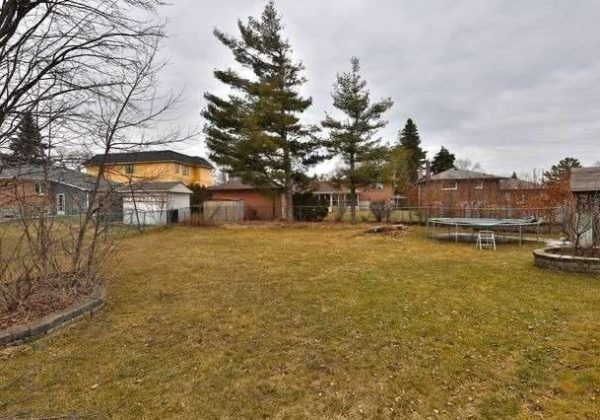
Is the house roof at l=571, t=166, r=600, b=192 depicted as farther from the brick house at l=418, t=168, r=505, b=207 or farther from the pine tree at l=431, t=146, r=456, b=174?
the pine tree at l=431, t=146, r=456, b=174

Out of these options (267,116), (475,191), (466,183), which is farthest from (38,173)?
(466,183)

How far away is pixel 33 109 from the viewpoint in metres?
5.45

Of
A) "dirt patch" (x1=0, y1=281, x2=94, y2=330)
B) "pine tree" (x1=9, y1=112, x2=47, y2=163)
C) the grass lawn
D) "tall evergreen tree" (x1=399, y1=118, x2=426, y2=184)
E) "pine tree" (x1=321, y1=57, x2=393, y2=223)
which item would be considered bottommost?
the grass lawn

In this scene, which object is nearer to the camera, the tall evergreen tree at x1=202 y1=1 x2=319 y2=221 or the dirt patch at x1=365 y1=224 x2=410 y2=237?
the dirt patch at x1=365 y1=224 x2=410 y2=237

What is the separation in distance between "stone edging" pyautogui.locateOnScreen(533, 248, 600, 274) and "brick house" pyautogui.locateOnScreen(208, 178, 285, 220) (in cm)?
1746

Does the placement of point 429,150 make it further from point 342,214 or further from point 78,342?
point 78,342

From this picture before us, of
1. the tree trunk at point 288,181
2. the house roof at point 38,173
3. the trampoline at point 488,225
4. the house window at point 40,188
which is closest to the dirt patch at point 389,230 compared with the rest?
the trampoline at point 488,225

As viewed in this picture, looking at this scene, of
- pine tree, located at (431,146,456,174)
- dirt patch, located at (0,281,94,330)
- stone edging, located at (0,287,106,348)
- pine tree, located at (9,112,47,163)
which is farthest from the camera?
pine tree, located at (431,146,456,174)

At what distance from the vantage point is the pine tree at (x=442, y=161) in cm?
4944

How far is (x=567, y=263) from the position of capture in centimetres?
822

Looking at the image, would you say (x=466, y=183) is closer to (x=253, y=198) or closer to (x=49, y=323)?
(x=253, y=198)

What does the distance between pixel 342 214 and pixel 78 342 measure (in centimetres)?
2090

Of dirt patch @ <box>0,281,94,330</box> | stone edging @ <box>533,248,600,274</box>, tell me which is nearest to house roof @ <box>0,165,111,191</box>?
dirt patch @ <box>0,281,94,330</box>

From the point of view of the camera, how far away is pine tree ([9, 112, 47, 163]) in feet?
17.9
